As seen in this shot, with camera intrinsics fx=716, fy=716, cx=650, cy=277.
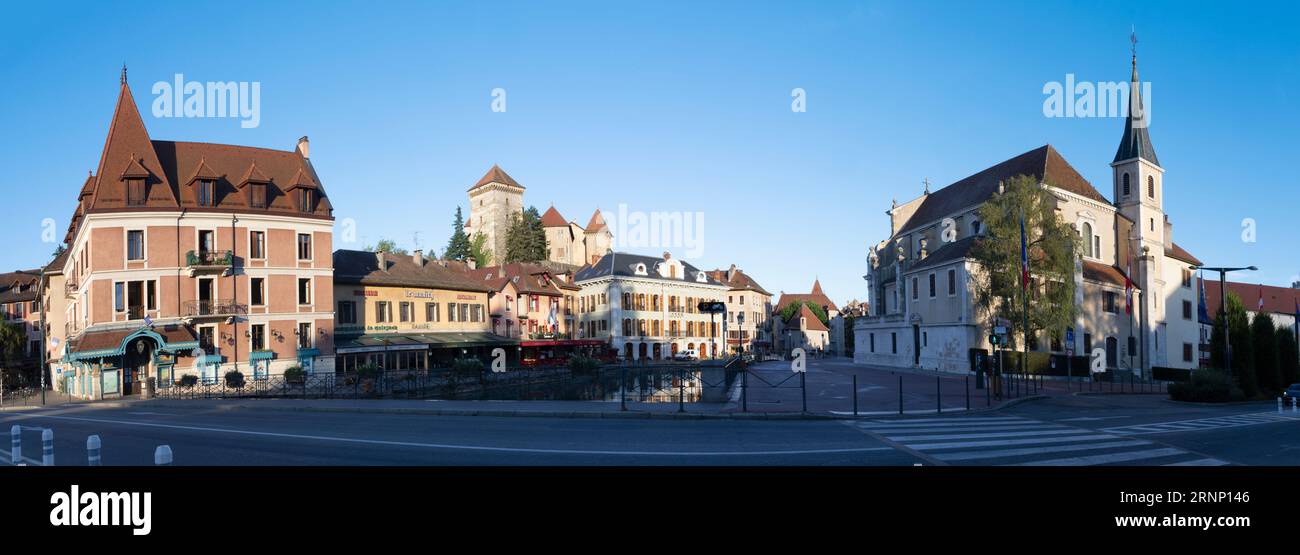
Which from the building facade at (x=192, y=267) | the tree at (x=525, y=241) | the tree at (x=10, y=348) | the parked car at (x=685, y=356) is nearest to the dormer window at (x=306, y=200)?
the building facade at (x=192, y=267)

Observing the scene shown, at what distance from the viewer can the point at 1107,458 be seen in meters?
12.4

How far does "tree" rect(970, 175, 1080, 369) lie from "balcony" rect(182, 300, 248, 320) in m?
45.7

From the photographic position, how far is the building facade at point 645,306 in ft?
242

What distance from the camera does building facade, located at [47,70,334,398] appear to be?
124 feet

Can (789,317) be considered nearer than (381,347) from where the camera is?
No

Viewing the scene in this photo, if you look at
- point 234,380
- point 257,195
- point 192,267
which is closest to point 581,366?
point 234,380

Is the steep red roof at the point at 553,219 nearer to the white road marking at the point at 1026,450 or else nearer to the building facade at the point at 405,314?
the building facade at the point at 405,314

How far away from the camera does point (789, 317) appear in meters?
118

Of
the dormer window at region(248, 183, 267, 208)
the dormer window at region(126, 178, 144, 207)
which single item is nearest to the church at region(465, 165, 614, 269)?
the dormer window at region(248, 183, 267, 208)

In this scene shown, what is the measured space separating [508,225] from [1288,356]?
3860 inches

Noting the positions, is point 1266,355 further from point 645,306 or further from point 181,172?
point 181,172
